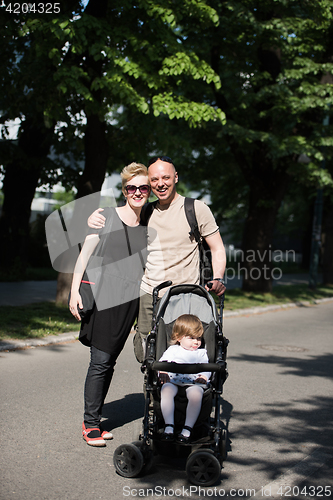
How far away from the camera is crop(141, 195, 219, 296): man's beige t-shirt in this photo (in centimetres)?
418

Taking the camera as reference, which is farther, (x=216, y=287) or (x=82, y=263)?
(x=82, y=263)

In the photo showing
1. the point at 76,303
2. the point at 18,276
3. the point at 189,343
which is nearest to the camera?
the point at 189,343

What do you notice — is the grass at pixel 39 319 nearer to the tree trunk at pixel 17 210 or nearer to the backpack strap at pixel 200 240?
the backpack strap at pixel 200 240

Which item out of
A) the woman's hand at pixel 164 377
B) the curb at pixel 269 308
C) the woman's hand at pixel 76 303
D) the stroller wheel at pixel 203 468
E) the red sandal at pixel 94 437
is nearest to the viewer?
the stroller wheel at pixel 203 468

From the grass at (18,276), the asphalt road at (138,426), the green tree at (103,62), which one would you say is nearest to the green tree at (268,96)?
the green tree at (103,62)

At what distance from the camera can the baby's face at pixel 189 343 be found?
12.7 ft

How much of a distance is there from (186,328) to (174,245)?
25.9 inches

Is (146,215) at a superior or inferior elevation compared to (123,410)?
superior

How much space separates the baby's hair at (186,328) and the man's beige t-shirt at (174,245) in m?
0.35

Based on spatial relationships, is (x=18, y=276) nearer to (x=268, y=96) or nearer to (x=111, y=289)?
(x=268, y=96)

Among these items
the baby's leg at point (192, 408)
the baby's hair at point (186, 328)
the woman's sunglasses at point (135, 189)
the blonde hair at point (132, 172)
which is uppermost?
the blonde hair at point (132, 172)

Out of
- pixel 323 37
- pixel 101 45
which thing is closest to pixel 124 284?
pixel 101 45

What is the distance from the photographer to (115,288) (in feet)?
13.9

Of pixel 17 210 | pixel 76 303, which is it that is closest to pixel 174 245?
pixel 76 303
